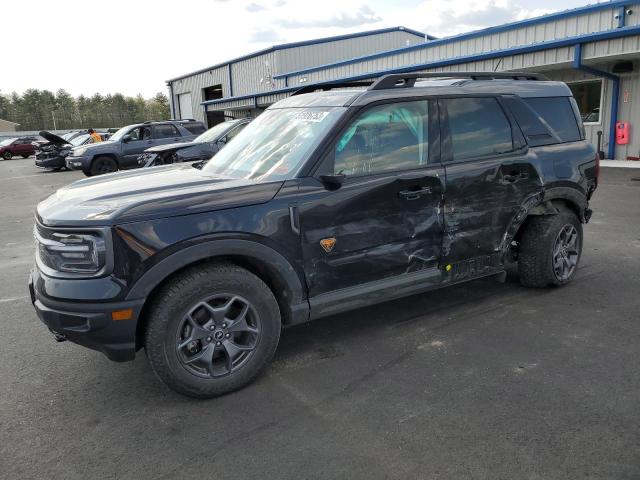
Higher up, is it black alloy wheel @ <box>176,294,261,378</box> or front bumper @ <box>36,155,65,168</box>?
front bumper @ <box>36,155,65,168</box>

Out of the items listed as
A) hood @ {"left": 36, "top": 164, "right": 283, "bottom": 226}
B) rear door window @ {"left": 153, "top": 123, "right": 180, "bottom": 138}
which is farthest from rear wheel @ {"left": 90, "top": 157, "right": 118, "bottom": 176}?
hood @ {"left": 36, "top": 164, "right": 283, "bottom": 226}

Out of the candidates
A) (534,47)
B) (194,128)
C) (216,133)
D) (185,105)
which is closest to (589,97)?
(534,47)

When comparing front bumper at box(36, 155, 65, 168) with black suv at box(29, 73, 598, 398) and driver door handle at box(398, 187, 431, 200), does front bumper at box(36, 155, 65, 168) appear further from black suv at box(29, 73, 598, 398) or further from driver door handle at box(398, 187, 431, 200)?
driver door handle at box(398, 187, 431, 200)

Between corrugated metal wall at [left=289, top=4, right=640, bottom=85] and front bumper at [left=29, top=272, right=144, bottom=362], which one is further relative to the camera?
corrugated metal wall at [left=289, top=4, right=640, bottom=85]

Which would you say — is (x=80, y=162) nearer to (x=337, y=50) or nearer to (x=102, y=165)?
(x=102, y=165)

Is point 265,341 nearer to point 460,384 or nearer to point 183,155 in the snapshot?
point 460,384

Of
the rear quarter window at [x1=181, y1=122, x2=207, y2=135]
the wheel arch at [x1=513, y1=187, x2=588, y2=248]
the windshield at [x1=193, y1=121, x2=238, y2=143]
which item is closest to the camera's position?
the wheel arch at [x1=513, y1=187, x2=588, y2=248]

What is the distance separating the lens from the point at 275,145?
393 centimetres

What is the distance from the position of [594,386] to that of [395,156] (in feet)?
6.50

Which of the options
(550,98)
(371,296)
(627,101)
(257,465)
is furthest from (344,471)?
(627,101)

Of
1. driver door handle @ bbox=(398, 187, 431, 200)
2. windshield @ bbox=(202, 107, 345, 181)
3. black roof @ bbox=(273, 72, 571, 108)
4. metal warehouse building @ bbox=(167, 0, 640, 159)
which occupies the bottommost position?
driver door handle @ bbox=(398, 187, 431, 200)

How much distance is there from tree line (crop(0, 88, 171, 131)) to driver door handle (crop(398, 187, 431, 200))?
93.3 meters

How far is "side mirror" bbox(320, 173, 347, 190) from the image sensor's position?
3449mm

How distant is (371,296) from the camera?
3754mm
